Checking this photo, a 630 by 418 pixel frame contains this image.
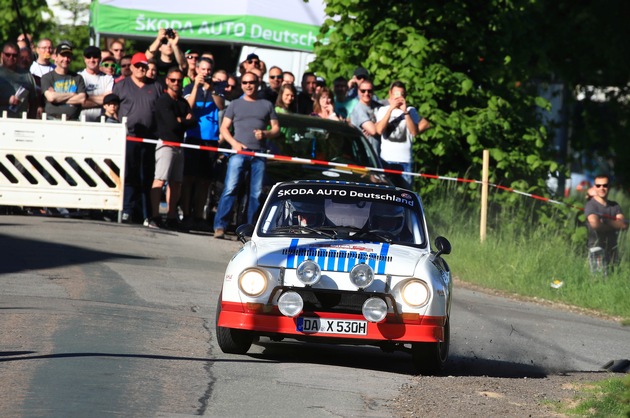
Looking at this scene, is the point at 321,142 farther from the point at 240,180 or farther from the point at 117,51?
the point at 117,51

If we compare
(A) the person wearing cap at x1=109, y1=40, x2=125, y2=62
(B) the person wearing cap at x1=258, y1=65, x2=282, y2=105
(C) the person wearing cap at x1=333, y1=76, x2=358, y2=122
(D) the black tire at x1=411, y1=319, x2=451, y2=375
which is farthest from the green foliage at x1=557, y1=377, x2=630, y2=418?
(A) the person wearing cap at x1=109, y1=40, x2=125, y2=62

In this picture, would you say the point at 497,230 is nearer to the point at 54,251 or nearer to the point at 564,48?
the point at 54,251

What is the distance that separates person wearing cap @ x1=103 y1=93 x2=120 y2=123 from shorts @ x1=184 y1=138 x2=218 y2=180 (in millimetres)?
1129

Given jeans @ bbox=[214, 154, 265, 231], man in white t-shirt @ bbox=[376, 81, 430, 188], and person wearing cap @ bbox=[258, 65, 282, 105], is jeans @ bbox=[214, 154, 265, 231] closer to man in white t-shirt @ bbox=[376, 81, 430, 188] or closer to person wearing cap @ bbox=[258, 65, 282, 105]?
man in white t-shirt @ bbox=[376, 81, 430, 188]

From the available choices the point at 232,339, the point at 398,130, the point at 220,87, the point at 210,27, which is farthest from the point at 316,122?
the point at 232,339

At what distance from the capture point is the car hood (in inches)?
411

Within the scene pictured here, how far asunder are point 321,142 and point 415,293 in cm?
915

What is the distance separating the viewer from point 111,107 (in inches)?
771

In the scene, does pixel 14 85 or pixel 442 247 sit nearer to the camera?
pixel 442 247

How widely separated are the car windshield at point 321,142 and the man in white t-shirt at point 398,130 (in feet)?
1.91

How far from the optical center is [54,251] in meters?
16.3

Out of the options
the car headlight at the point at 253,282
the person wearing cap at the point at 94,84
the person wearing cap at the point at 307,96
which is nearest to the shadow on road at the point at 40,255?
the person wearing cap at the point at 94,84

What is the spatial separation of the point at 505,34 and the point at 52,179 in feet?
27.8

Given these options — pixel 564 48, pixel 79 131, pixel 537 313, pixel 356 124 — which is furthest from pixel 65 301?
pixel 564 48
